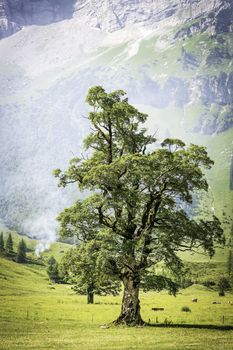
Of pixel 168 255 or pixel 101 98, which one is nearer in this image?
pixel 168 255

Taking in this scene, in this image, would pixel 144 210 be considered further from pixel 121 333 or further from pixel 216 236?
pixel 121 333

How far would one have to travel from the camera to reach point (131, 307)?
40.9 m

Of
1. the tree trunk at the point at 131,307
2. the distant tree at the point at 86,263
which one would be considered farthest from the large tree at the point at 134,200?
the distant tree at the point at 86,263

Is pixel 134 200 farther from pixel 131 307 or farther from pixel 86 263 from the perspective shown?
pixel 131 307

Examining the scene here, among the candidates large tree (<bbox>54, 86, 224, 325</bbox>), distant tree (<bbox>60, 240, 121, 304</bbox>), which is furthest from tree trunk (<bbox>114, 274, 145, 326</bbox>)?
distant tree (<bbox>60, 240, 121, 304</bbox>)

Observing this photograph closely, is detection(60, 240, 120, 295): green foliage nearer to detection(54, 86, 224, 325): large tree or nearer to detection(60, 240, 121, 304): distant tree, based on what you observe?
detection(60, 240, 121, 304): distant tree

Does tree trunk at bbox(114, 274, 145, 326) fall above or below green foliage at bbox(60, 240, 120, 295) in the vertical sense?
below

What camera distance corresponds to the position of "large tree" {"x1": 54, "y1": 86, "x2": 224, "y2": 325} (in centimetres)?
4062

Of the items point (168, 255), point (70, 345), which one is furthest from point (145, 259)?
point (70, 345)

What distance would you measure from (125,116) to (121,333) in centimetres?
2179

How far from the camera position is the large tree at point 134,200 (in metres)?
40.6

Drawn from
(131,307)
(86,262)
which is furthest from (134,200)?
(131,307)

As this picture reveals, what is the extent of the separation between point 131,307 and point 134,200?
10.7 m

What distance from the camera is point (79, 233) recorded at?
4372cm
